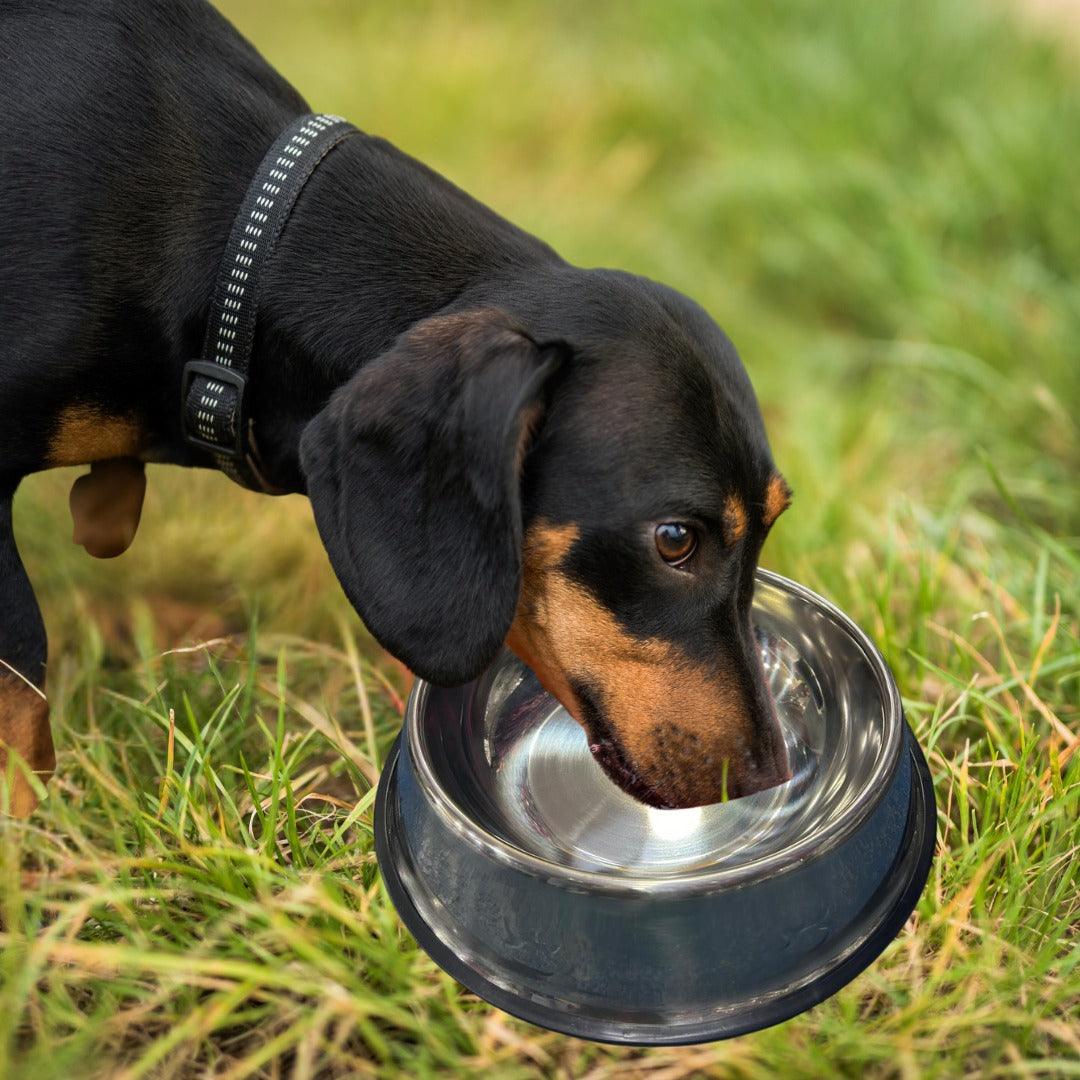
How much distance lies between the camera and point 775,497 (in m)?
2.40

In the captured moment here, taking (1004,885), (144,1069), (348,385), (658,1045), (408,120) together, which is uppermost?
(348,385)

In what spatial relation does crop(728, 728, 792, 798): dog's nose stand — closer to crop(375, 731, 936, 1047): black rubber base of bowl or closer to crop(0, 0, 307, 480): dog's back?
crop(375, 731, 936, 1047): black rubber base of bowl

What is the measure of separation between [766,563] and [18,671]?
1886mm

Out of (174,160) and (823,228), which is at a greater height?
(174,160)

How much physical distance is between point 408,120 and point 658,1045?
473 centimetres

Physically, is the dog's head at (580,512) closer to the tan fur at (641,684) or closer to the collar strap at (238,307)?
the tan fur at (641,684)

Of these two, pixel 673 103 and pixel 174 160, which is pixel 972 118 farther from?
pixel 174 160

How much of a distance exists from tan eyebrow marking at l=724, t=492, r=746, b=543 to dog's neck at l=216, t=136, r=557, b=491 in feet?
1.90

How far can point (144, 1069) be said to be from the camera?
2.01m

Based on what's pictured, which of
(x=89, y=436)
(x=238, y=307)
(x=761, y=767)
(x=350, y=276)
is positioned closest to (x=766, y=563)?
(x=761, y=767)

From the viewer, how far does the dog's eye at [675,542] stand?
2.28 m

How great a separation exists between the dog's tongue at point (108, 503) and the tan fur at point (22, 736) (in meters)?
0.47

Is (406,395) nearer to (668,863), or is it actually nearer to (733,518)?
(733,518)

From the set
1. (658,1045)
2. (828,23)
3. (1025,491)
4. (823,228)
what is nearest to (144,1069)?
(658,1045)
